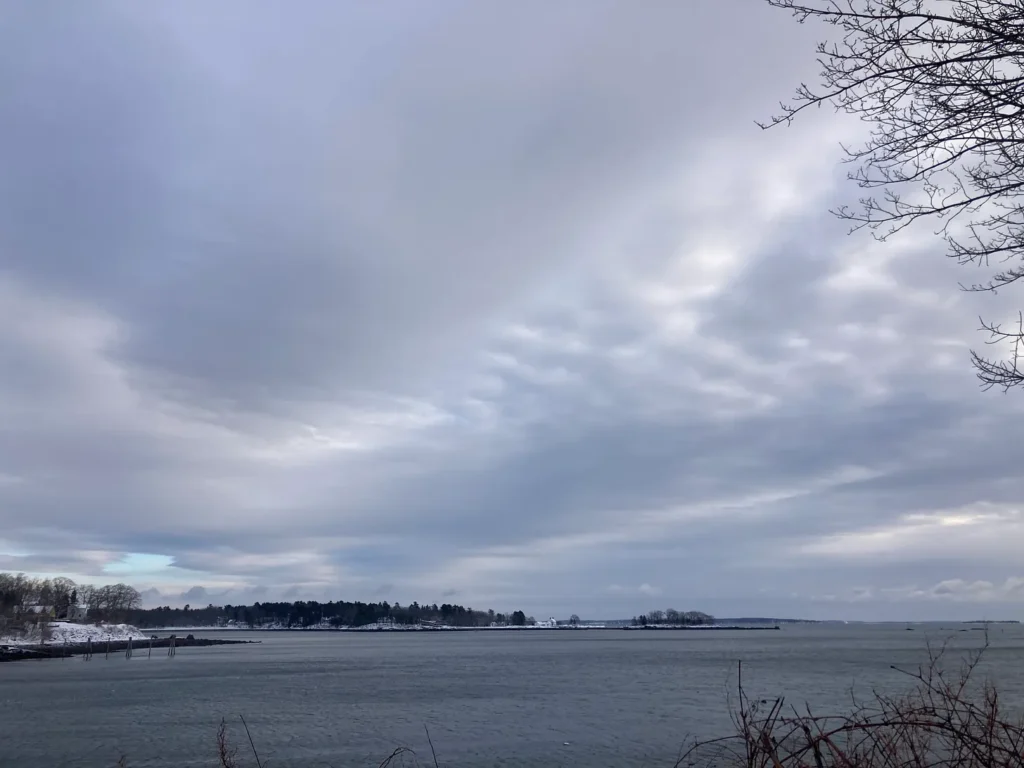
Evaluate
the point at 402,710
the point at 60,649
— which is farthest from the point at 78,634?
the point at 402,710

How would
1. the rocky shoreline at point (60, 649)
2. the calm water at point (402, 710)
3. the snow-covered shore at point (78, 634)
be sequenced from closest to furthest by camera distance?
1. the calm water at point (402, 710)
2. the rocky shoreline at point (60, 649)
3. the snow-covered shore at point (78, 634)

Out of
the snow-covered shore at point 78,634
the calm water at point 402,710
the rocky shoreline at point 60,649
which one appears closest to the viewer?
the calm water at point 402,710

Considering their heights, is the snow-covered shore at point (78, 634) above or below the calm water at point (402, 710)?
below

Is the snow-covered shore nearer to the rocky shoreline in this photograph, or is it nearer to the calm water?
the rocky shoreline

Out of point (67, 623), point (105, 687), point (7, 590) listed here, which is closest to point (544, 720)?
point (105, 687)

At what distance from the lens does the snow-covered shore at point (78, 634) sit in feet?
458

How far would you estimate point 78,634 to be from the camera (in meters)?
159

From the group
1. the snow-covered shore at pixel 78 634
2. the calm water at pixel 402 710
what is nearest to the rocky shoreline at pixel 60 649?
the snow-covered shore at pixel 78 634

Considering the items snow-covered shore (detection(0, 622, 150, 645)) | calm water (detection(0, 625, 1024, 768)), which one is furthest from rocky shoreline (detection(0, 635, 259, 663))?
calm water (detection(0, 625, 1024, 768))

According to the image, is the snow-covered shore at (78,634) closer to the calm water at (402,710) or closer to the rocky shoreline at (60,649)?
the rocky shoreline at (60,649)

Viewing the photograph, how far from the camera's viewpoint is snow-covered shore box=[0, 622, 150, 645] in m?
140

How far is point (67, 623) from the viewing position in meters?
170

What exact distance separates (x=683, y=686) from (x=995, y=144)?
57421 millimetres

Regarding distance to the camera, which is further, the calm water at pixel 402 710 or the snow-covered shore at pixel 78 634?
the snow-covered shore at pixel 78 634
